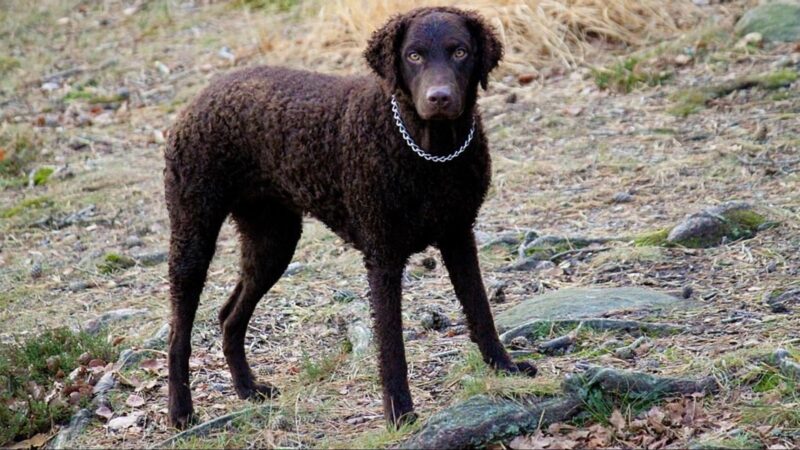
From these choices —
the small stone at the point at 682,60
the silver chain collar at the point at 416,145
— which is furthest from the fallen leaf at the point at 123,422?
the small stone at the point at 682,60

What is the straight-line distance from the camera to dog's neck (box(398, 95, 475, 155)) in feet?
15.1

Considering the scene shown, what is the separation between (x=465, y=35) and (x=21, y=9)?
505 inches

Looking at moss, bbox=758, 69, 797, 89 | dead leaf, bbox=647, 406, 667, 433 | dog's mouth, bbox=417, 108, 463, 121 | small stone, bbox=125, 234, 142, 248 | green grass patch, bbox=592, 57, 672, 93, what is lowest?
small stone, bbox=125, 234, 142, 248

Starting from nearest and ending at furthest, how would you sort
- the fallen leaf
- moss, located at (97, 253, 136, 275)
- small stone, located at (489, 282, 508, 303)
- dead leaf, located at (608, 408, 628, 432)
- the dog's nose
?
the dog's nose → dead leaf, located at (608, 408, 628, 432) → the fallen leaf → small stone, located at (489, 282, 508, 303) → moss, located at (97, 253, 136, 275)

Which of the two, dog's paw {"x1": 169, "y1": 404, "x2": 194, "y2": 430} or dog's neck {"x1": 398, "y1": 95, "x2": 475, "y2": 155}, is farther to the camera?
dog's paw {"x1": 169, "y1": 404, "x2": 194, "y2": 430}

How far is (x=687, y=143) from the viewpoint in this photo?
27.9 feet

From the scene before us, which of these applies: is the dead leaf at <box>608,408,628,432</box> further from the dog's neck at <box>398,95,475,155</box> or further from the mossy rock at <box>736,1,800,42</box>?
the mossy rock at <box>736,1,800,42</box>

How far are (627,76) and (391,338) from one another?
5.70 meters

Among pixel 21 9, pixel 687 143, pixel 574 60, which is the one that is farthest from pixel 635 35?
pixel 21 9

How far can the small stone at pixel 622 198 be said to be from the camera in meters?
7.73

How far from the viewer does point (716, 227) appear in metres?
6.60

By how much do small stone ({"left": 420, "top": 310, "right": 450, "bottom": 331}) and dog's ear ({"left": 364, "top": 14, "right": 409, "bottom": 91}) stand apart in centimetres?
173

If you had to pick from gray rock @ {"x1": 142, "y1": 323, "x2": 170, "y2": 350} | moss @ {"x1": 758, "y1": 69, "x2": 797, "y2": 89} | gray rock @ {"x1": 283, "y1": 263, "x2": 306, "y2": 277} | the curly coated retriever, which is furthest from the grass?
moss @ {"x1": 758, "y1": 69, "x2": 797, "y2": 89}

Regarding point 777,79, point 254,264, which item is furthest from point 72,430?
point 777,79
